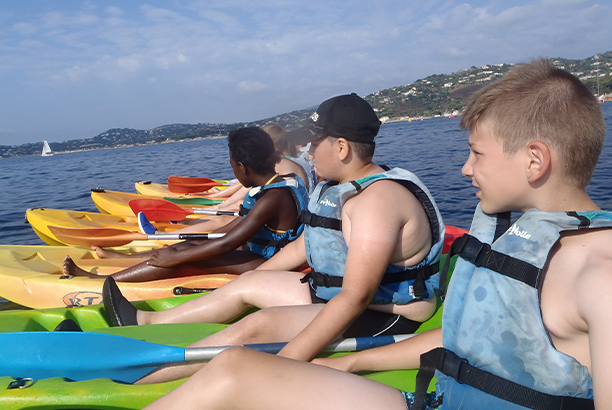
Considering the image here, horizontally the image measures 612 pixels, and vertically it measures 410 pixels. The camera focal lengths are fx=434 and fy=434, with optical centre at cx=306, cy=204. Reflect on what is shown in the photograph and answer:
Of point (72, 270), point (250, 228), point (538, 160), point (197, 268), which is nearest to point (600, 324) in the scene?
point (538, 160)

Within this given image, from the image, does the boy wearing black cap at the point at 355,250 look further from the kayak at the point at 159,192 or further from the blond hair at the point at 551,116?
the kayak at the point at 159,192

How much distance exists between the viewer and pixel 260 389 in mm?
1359

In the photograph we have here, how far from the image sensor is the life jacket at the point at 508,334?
1235 mm

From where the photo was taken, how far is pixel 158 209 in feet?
21.0

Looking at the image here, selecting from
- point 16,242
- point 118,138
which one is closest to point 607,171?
point 16,242

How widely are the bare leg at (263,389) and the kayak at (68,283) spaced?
7.92ft

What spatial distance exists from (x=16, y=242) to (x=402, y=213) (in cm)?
889

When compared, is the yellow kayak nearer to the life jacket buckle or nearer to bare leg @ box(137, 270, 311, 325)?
bare leg @ box(137, 270, 311, 325)

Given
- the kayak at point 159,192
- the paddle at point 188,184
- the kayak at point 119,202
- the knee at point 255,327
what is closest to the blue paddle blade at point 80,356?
the knee at point 255,327

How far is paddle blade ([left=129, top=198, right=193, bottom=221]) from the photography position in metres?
6.41

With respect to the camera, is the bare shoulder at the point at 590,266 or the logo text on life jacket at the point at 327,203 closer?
the bare shoulder at the point at 590,266

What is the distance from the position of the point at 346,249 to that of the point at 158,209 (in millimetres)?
4736

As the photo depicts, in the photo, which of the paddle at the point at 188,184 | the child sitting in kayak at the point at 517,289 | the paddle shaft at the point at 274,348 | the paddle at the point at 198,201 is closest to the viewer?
the child sitting in kayak at the point at 517,289

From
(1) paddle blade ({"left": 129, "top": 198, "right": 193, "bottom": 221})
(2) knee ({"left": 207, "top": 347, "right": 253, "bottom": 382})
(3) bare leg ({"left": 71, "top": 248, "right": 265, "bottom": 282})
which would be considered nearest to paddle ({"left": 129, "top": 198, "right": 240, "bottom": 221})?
(1) paddle blade ({"left": 129, "top": 198, "right": 193, "bottom": 221})
